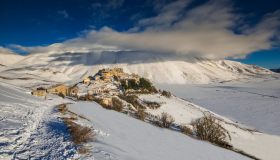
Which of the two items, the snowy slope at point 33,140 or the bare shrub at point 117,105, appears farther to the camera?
the bare shrub at point 117,105

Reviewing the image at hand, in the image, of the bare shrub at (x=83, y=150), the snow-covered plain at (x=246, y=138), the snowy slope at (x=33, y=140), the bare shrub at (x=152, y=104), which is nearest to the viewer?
the snowy slope at (x=33, y=140)

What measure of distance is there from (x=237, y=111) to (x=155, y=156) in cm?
5243

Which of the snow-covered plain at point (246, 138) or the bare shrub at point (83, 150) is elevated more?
the bare shrub at point (83, 150)

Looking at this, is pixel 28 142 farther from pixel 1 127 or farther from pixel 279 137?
pixel 279 137

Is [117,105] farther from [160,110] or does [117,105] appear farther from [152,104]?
[152,104]

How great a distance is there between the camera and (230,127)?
3516cm

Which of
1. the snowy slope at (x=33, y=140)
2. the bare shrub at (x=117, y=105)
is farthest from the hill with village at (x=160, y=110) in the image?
the snowy slope at (x=33, y=140)

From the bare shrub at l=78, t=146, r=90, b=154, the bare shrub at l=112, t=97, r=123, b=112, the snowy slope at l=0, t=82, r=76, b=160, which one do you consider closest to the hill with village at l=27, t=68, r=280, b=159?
the bare shrub at l=112, t=97, r=123, b=112

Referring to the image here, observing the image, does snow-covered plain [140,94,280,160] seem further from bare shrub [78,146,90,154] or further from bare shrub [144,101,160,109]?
bare shrub [78,146,90,154]

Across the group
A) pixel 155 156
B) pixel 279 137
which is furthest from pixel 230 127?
pixel 155 156

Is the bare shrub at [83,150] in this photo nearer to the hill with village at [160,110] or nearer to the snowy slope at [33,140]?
the snowy slope at [33,140]

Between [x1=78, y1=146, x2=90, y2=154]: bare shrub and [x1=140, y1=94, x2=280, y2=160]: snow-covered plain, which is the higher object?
[x1=78, y1=146, x2=90, y2=154]: bare shrub

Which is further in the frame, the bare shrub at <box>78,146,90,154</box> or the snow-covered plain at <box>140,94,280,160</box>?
the snow-covered plain at <box>140,94,280,160</box>

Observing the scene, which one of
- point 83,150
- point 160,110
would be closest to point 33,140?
point 83,150
